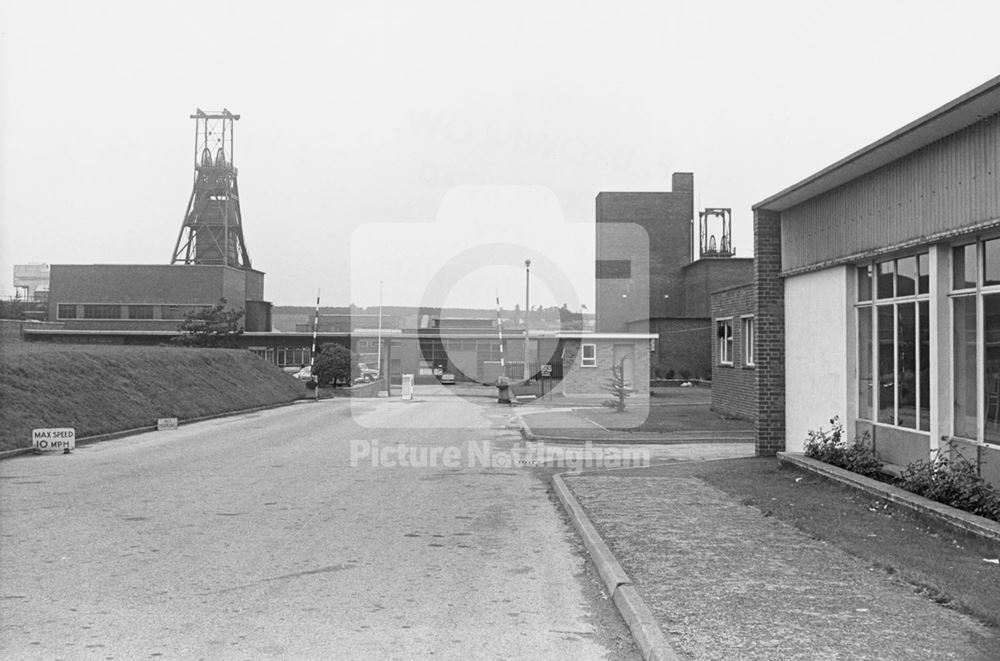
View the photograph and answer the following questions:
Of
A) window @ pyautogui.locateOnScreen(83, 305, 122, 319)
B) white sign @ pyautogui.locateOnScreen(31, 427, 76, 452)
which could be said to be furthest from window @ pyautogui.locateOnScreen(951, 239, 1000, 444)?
window @ pyautogui.locateOnScreen(83, 305, 122, 319)

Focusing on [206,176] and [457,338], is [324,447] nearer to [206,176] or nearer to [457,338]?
[457,338]

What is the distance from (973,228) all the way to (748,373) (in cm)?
1516

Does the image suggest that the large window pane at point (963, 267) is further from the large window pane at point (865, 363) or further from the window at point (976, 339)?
the large window pane at point (865, 363)

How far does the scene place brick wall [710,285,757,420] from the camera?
2444 cm

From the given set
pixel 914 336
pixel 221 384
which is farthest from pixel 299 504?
pixel 221 384

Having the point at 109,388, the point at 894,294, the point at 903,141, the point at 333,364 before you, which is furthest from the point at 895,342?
the point at 333,364

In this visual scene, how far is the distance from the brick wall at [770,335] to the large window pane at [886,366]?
120 inches

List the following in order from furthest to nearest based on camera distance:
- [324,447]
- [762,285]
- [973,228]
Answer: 1. [324,447]
2. [762,285]
3. [973,228]

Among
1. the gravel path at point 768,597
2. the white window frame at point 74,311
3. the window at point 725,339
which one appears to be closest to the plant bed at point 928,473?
the gravel path at point 768,597

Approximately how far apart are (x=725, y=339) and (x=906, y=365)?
15169 mm

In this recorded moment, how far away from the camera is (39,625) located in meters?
5.83

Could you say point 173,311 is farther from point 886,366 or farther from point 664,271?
point 886,366

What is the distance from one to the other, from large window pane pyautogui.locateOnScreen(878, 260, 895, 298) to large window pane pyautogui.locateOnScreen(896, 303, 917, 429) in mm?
383

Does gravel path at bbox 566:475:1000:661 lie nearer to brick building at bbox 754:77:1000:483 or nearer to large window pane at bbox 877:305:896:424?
brick building at bbox 754:77:1000:483
